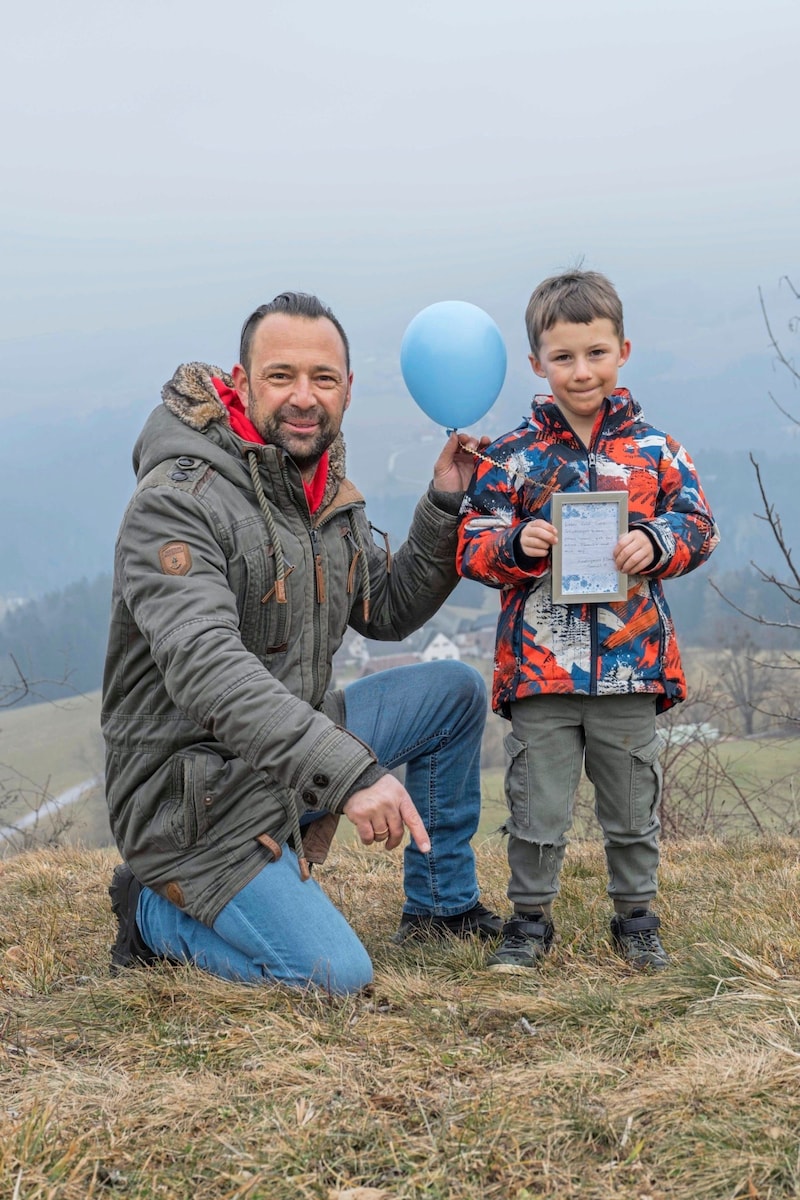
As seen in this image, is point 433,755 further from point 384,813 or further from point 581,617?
point 384,813

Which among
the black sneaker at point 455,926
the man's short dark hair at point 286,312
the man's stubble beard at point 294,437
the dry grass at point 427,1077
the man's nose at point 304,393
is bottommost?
the black sneaker at point 455,926

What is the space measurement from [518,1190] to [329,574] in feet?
6.62

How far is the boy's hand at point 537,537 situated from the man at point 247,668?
1.44 feet

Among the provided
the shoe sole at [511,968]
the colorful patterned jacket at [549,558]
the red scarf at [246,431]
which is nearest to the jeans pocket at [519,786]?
the colorful patterned jacket at [549,558]

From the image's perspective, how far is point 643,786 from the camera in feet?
11.8

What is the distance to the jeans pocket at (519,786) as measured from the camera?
141 inches

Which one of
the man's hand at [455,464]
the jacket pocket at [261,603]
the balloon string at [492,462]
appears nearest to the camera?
the jacket pocket at [261,603]

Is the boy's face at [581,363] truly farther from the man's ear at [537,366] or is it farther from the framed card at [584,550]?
the framed card at [584,550]

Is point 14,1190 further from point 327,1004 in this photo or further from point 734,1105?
point 734,1105

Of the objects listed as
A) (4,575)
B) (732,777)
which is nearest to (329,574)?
(732,777)

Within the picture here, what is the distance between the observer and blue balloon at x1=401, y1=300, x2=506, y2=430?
3.73m

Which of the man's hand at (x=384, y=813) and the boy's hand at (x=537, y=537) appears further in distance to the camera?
the boy's hand at (x=537, y=537)

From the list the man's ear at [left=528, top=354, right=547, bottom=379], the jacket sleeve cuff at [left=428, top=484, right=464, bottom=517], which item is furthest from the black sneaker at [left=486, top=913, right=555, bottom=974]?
the man's ear at [left=528, top=354, right=547, bottom=379]

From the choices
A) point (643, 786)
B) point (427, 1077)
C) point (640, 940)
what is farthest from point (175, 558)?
point (640, 940)
